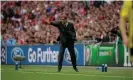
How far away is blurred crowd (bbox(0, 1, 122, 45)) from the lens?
24750 millimetres

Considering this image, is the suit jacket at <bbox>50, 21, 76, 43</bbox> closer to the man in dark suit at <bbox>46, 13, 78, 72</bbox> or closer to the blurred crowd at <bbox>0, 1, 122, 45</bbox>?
the man in dark suit at <bbox>46, 13, 78, 72</bbox>

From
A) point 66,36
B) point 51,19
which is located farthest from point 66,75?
point 51,19

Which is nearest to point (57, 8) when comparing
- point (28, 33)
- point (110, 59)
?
point (28, 33)

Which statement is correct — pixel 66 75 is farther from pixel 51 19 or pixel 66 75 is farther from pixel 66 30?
pixel 51 19

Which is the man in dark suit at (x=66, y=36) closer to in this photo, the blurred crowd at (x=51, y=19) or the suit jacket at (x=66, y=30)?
the suit jacket at (x=66, y=30)

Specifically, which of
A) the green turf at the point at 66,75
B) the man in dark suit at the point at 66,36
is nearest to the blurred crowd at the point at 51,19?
the man in dark suit at the point at 66,36

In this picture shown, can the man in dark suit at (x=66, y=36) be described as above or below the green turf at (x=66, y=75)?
above

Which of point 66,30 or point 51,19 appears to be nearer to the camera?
point 66,30

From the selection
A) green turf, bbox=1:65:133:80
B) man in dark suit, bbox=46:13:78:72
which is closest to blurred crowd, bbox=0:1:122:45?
man in dark suit, bbox=46:13:78:72

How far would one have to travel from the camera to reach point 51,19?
29.2 meters

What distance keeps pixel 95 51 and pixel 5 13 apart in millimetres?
11688

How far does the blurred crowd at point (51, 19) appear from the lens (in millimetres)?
24750

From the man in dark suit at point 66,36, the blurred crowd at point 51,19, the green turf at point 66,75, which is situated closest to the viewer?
the green turf at point 66,75

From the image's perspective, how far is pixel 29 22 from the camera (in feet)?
99.3
